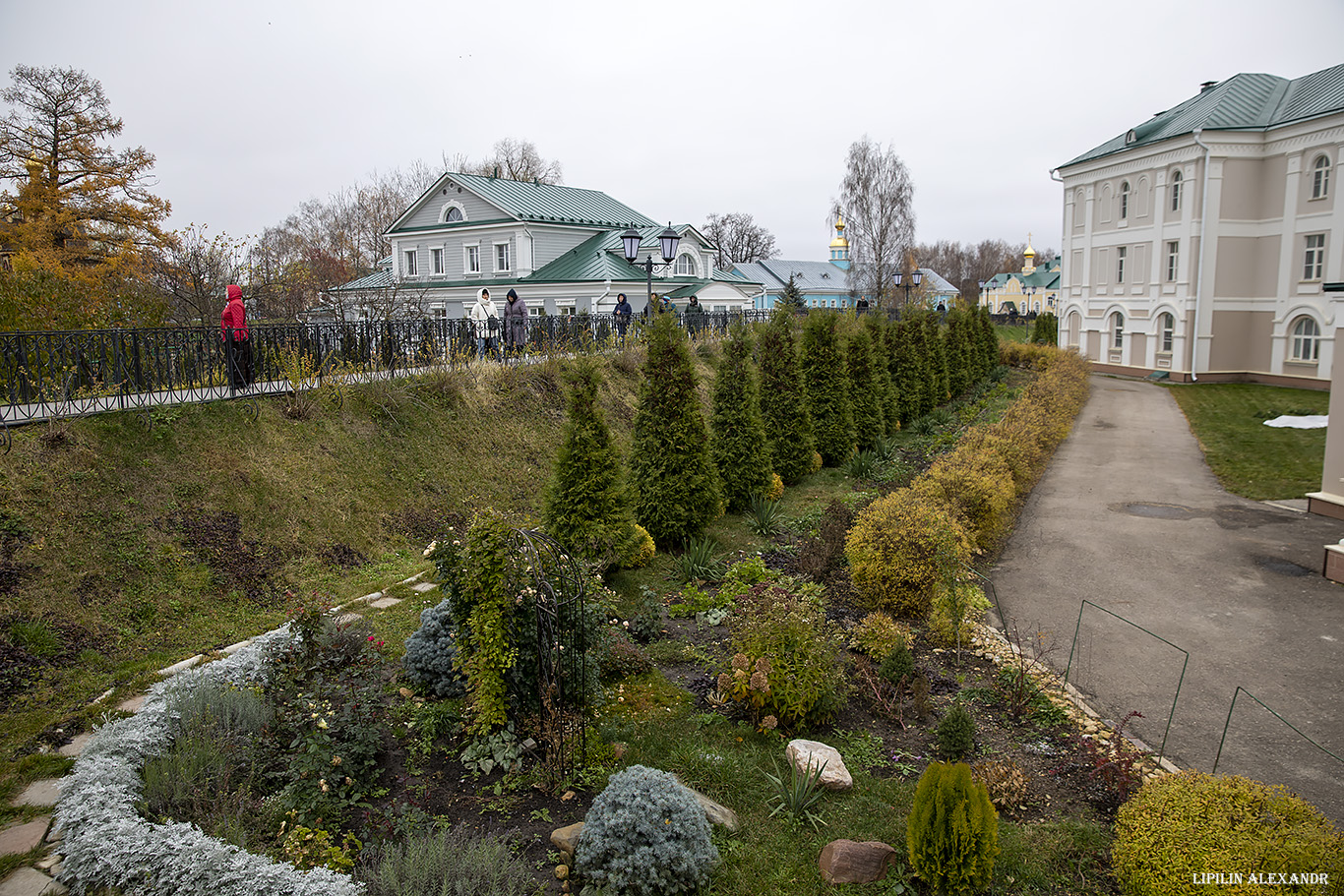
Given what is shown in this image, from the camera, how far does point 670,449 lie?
9258mm

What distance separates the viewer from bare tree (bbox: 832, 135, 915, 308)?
143 feet

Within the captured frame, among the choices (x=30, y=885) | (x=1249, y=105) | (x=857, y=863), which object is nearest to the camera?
(x=30, y=885)

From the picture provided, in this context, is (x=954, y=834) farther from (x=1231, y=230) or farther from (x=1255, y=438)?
(x=1231, y=230)

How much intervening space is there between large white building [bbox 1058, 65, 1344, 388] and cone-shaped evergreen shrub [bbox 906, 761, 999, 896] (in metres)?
27.5

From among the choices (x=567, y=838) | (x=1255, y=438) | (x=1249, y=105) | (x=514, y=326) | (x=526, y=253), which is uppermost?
(x=1249, y=105)

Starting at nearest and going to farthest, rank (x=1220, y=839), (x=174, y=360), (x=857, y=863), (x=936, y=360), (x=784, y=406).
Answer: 1. (x=1220, y=839)
2. (x=857, y=863)
3. (x=174, y=360)
4. (x=784, y=406)
5. (x=936, y=360)

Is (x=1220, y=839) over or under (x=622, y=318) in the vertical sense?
under

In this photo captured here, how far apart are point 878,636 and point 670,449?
376 centimetres

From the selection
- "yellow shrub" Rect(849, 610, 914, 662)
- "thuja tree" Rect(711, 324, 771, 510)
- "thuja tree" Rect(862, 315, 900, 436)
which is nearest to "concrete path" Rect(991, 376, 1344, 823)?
"yellow shrub" Rect(849, 610, 914, 662)

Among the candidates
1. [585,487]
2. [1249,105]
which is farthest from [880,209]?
[585,487]

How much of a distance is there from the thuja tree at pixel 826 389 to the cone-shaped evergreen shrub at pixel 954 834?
10.3 metres

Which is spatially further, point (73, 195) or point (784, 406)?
point (73, 195)

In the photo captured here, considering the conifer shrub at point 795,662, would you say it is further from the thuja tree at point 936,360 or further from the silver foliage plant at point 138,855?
the thuja tree at point 936,360

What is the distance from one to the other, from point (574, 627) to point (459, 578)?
822 millimetres
